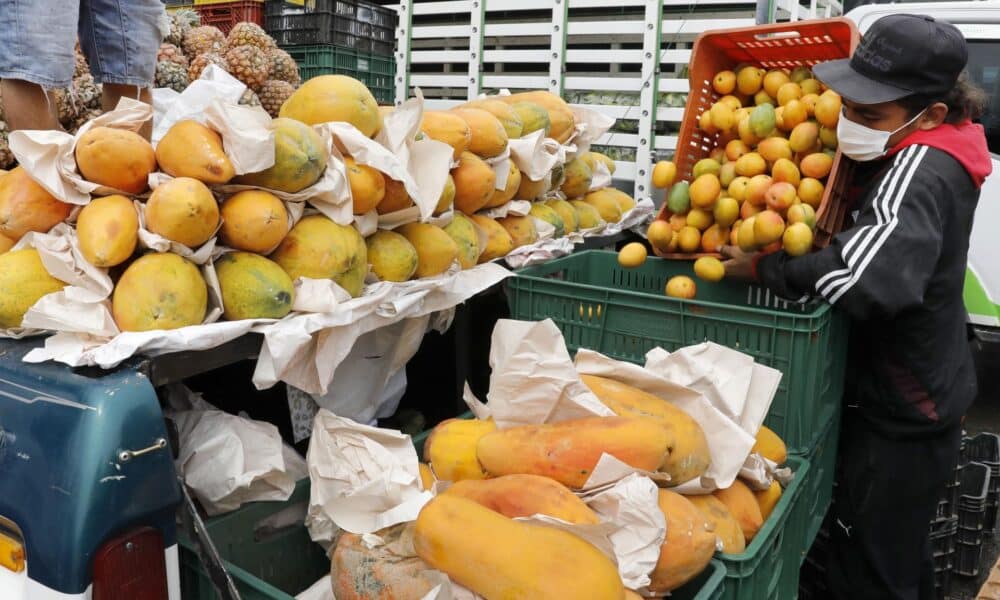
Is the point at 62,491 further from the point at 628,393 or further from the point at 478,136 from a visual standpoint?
the point at 478,136

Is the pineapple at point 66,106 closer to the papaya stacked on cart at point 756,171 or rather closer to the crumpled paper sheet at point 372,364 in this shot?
the crumpled paper sheet at point 372,364

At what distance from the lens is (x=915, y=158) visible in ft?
7.27

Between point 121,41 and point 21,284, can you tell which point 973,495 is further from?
point 121,41

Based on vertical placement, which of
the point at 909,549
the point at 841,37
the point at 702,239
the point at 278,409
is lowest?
the point at 909,549

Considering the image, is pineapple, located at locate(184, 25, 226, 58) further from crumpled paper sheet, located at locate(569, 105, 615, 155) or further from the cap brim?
the cap brim

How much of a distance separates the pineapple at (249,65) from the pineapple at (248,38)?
132 mm

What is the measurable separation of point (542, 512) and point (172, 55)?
13.5 ft

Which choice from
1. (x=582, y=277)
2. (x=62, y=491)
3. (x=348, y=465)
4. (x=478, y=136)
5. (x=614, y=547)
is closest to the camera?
(x=62, y=491)

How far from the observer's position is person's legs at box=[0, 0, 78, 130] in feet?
8.23

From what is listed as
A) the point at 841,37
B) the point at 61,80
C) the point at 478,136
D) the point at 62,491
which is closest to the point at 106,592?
the point at 62,491

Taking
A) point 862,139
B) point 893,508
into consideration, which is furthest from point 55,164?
point 893,508

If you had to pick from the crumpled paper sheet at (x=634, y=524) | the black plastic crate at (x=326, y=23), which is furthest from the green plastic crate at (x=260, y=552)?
the black plastic crate at (x=326, y=23)

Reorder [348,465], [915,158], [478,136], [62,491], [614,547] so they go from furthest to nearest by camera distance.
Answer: [478,136] < [915,158] < [348,465] < [614,547] < [62,491]

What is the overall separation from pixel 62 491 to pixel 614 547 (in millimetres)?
938
